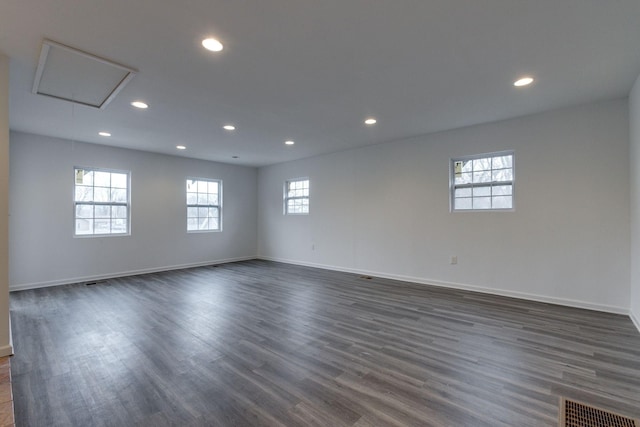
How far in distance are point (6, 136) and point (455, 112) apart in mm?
4872

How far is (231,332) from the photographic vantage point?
3.13 meters

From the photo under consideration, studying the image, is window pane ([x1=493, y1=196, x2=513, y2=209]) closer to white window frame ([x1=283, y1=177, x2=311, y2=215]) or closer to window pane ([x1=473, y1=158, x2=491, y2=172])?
window pane ([x1=473, y1=158, x2=491, y2=172])

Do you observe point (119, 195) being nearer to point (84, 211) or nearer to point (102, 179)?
point (102, 179)

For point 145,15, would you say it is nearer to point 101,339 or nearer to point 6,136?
point 6,136

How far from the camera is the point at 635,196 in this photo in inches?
130

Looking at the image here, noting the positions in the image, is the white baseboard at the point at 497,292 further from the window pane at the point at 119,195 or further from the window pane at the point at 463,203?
the window pane at the point at 119,195

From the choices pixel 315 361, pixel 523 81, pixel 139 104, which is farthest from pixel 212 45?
pixel 523 81

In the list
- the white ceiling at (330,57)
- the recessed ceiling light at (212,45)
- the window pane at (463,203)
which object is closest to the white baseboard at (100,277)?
the white ceiling at (330,57)

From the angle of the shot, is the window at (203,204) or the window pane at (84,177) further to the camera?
the window at (203,204)

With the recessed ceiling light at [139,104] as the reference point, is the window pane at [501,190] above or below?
below

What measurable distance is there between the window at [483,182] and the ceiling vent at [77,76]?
4.73 m

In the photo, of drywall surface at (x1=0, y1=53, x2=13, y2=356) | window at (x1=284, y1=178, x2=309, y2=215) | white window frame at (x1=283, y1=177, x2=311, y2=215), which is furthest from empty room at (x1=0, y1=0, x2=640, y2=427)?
window at (x1=284, y1=178, x2=309, y2=215)

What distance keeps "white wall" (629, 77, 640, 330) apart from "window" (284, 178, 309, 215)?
218 inches

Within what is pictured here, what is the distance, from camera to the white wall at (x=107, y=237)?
5.01 metres
